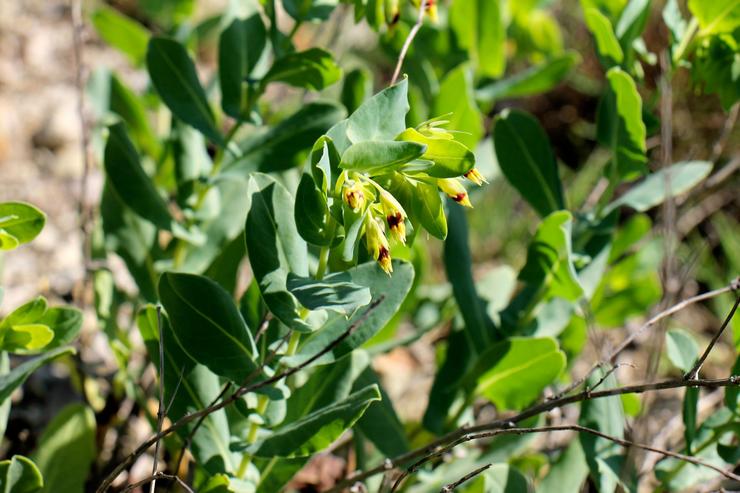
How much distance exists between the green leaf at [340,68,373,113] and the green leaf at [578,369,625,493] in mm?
805

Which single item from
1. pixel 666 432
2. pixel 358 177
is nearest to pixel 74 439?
pixel 358 177

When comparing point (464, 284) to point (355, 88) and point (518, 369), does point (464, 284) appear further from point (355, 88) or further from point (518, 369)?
point (355, 88)

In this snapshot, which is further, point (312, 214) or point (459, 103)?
point (459, 103)

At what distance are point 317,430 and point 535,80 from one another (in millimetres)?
1193

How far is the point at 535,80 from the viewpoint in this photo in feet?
7.53

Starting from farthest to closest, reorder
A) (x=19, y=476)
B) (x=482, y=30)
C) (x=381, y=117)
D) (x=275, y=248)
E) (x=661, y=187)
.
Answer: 1. (x=482, y=30)
2. (x=661, y=187)
3. (x=19, y=476)
4. (x=275, y=248)
5. (x=381, y=117)

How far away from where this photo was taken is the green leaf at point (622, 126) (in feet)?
5.70

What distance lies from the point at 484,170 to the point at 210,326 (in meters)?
1.08

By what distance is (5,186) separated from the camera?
3.20m

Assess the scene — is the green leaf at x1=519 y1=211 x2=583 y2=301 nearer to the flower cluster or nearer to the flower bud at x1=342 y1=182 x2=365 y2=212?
the flower cluster

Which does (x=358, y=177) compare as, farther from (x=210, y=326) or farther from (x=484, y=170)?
(x=484, y=170)

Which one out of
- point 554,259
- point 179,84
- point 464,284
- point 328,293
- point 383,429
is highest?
point 179,84

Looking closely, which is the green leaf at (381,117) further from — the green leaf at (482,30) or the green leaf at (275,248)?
the green leaf at (482,30)

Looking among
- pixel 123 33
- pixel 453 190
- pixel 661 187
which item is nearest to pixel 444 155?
pixel 453 190
